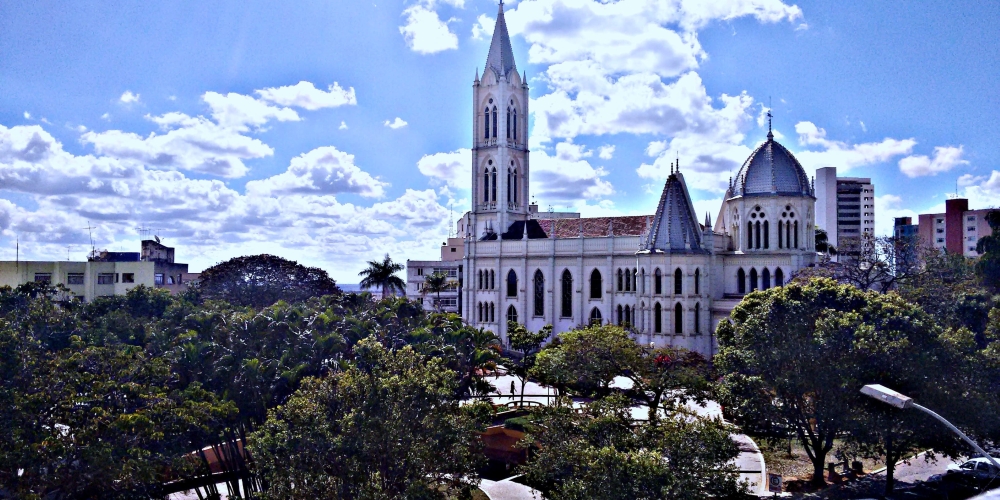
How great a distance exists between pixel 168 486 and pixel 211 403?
4.82 metres

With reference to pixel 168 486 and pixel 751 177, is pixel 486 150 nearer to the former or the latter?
pixel 751 177

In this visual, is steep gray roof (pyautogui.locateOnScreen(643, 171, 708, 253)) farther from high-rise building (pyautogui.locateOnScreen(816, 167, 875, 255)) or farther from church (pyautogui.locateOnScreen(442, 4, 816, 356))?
high-rise building (pyautogui.locateOnScreen(816, 167, 875, 255))

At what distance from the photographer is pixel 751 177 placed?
57531 mm

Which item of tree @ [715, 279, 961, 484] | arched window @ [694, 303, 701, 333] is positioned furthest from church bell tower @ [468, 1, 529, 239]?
tree @ [715, 279, 961, 484]

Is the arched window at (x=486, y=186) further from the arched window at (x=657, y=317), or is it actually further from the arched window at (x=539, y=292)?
the arched window at (x=657, y=317)

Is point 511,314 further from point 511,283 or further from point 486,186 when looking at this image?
point 486,186

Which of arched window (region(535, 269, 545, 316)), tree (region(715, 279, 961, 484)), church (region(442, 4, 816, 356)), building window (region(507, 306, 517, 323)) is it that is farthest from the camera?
building window (region(507, 306, 517, 323))

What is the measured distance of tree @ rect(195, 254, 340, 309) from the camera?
5541 cm

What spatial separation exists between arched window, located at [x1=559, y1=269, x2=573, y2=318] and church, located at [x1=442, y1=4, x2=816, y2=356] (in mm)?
83

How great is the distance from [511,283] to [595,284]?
8.47m

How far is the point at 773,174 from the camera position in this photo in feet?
185

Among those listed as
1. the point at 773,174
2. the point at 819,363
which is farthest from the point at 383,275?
the point at 819,363

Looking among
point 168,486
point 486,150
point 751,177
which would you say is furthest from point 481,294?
point 168,486

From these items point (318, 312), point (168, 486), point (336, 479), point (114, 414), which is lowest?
point (168, 486)
